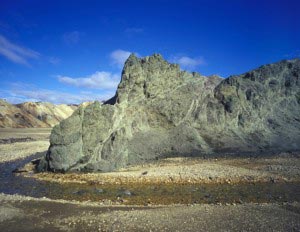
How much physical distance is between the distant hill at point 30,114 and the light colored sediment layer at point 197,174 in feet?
346

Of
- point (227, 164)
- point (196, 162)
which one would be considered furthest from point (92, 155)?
point (227, 164)

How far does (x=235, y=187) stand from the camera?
2650cm

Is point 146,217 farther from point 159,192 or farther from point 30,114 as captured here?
point 30,114

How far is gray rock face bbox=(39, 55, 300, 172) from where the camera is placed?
34562mm

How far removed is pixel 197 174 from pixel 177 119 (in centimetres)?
1513

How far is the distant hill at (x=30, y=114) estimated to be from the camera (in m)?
130

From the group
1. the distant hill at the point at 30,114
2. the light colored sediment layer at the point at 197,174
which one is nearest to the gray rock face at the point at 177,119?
the light colored sediment layer at the point at 197,174

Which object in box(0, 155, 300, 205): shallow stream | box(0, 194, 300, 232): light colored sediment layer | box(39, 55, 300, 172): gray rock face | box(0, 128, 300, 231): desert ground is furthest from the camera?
box(39, 55, 300, 172): gray rock face

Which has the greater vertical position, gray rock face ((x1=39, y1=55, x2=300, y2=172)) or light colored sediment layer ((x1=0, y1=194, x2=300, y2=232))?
gray rock face ((x1=39, y1=55, x2=300, y2=172))

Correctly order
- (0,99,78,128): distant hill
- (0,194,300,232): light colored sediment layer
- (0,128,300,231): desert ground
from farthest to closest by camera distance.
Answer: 1. (0,99,78,128): distant hill
2. (0,128,300,231): desert ground
3. (0,194,300,232): light colored sediment layer

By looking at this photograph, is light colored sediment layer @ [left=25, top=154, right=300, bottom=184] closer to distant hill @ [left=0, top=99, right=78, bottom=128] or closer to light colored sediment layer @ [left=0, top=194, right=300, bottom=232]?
light colored sediment layer @ [left=0, top=194, right=300, bottom=232]

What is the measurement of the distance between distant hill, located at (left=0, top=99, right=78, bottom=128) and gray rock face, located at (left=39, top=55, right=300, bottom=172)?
318 feet

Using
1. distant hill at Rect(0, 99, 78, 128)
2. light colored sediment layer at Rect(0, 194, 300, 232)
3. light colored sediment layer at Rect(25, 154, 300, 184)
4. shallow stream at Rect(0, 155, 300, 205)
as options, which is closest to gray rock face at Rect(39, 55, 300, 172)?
light colored sediment layer at Rect(25, 154, 300, 184)

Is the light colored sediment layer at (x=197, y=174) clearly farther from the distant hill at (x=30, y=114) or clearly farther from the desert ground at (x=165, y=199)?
the distant hill at (x=30, y=114)
